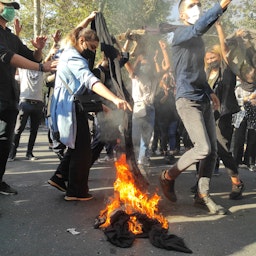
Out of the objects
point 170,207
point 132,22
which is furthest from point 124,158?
point 132,22

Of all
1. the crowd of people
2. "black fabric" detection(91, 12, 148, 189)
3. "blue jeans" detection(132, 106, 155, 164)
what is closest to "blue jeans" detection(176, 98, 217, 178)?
the crowd of people

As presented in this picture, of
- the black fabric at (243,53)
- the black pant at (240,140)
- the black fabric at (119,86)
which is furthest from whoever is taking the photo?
the black pant at (240,140)

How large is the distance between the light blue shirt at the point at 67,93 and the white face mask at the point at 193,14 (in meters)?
1.20

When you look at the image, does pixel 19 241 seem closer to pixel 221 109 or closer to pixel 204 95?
pixel 204 95

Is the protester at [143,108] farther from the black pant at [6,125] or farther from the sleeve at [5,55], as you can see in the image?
the sleeve at [5,55]

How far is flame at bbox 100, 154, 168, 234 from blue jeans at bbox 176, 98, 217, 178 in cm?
61

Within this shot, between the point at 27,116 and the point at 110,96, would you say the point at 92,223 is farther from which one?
the point at 27,116

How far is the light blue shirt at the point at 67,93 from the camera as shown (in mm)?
3539

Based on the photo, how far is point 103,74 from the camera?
15.3 ft

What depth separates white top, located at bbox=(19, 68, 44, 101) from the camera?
22.3 ft

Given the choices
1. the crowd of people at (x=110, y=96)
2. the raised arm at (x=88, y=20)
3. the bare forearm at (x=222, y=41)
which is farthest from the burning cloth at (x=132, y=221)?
the bare forearm at (x=222, y=41)

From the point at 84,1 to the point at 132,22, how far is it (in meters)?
12.4

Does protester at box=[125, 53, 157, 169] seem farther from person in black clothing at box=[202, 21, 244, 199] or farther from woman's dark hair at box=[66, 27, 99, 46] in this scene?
woman's dark hair at box=[66, 27, 99, 46]

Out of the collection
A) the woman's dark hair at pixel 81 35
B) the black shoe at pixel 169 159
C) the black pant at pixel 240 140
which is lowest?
the black shoe at pixel 169 159
